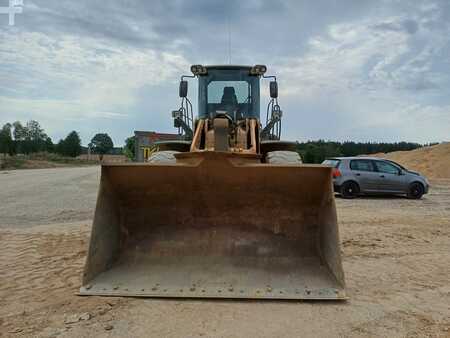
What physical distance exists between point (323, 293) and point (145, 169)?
2.27m

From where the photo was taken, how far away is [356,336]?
3.00 metres

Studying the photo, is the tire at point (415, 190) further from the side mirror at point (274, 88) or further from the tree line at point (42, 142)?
the tree line at point (42, 142)

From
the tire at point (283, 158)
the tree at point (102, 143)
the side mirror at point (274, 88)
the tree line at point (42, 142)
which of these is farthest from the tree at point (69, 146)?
the tire at point (283, 158)

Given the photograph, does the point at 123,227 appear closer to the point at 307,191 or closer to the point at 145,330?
the point at 145,330

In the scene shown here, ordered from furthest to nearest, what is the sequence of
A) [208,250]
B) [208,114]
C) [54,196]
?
[54,196]
[208,114]
[208,250]

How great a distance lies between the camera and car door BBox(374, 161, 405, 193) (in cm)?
A: 1346

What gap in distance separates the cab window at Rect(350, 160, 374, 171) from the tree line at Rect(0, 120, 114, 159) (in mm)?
53904

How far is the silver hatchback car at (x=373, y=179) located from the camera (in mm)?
13320

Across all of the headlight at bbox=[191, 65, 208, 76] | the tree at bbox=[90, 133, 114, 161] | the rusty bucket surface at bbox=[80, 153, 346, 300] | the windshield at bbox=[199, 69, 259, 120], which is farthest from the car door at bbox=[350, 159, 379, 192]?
the tree at bbox=[90, 133, 114, 161]

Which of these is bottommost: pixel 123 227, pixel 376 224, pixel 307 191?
pixel 376 224

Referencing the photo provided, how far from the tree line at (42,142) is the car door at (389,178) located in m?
54.3

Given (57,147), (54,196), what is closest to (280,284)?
(54,196)

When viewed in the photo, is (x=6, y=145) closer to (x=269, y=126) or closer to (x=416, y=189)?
(x=416, y=189)

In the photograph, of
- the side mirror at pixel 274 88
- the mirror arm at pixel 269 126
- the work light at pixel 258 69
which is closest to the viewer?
the work light at pixel 258 69
